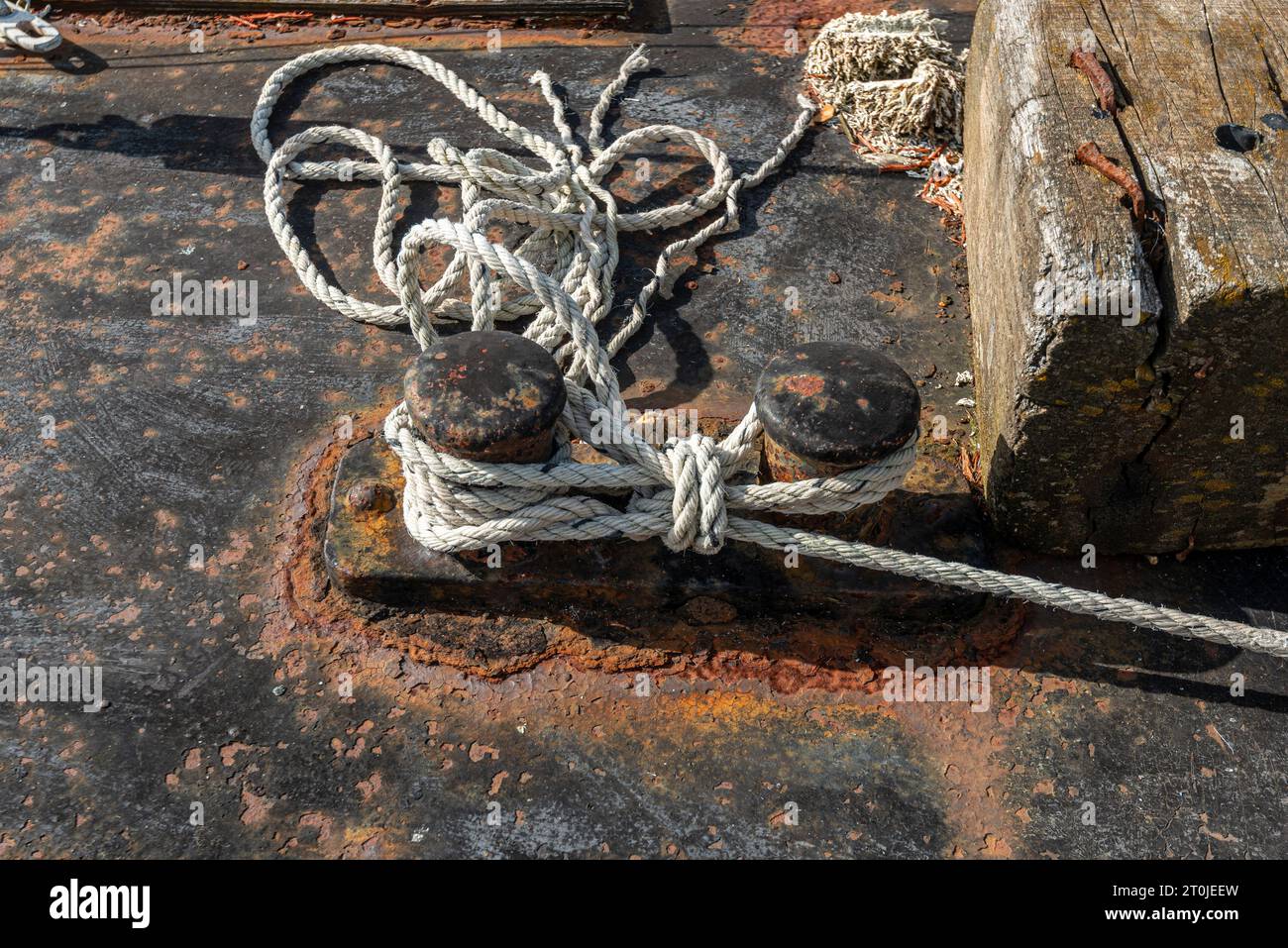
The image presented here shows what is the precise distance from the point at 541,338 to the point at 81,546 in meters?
1.10

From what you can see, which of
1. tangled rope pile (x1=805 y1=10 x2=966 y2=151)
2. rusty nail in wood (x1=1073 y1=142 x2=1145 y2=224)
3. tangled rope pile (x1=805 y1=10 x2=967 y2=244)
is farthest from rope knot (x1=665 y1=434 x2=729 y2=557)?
tangled rope pile (x1=805 y1=10 x2=966 y2=151)

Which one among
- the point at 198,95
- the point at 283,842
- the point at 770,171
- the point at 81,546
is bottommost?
the point at 283,842

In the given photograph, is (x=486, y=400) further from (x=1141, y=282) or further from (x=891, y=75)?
(x=891, y=75)

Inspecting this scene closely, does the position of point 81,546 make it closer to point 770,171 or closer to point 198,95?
point 198,95

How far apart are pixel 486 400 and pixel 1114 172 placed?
121 cm

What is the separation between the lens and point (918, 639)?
2.03 m

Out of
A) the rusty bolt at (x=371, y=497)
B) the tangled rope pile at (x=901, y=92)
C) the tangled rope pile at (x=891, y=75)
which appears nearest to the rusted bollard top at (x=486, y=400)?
the rusty bolt at (x=371, y=497)

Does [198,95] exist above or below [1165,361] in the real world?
above

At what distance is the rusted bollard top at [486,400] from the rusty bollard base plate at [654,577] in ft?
0.90

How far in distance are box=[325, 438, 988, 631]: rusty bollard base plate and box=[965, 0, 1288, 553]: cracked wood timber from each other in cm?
21

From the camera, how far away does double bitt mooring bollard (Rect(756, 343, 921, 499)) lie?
1738 mm

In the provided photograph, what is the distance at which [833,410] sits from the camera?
175cm

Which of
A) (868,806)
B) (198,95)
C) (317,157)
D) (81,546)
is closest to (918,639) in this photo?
(868,806)

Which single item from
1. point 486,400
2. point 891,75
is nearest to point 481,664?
point 486,400
